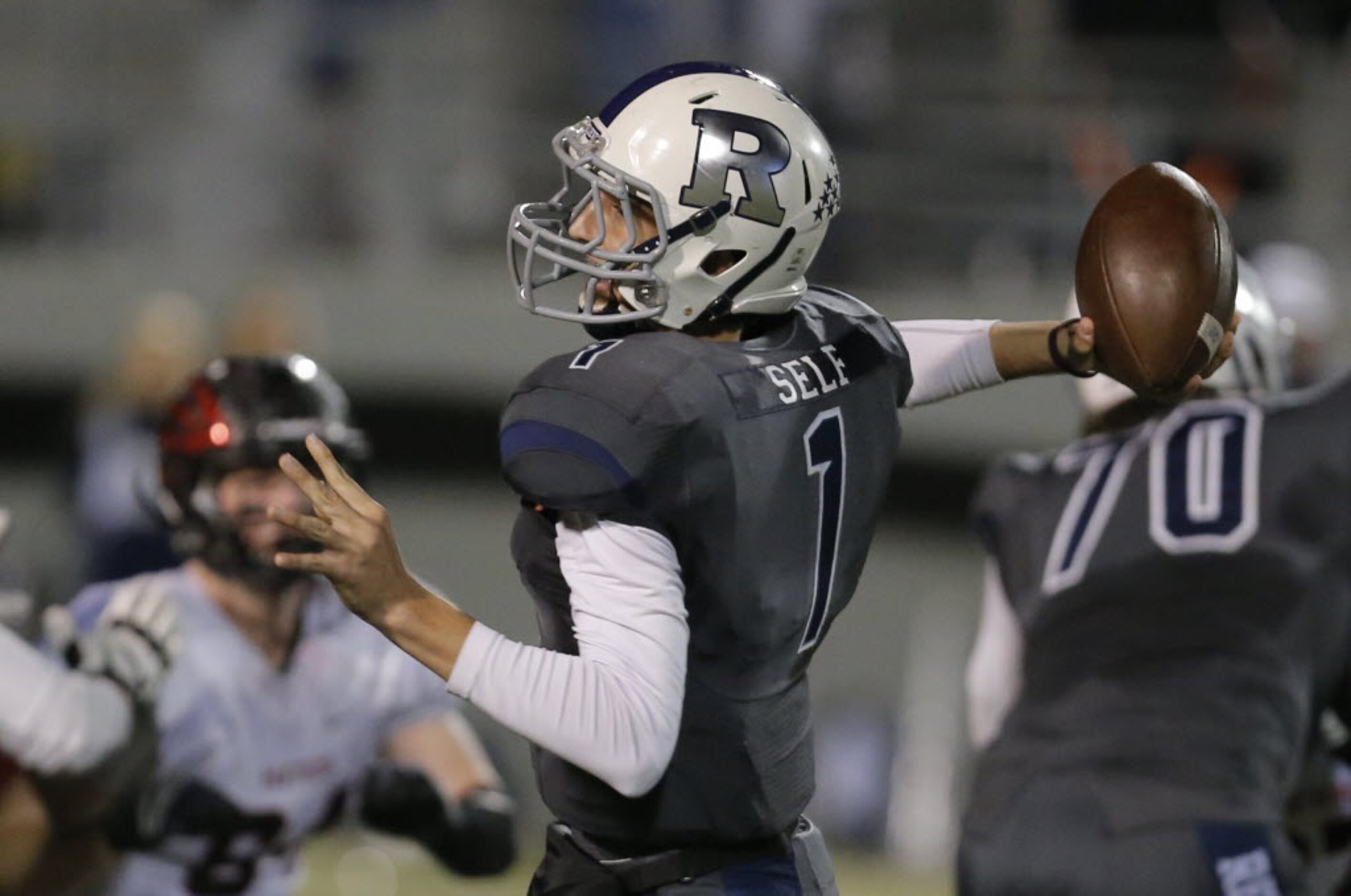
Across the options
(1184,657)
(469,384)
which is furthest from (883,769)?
(1184,657)

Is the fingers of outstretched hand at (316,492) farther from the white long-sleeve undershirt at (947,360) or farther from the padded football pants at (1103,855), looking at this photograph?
the padded football pants at (1103,855)

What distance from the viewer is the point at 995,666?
11.4 feet

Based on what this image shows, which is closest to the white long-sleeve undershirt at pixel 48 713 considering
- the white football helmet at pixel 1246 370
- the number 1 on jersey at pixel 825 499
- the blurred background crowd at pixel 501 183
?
the number 1 on jersey at pixel 825 499

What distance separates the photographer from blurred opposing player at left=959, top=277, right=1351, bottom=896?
3.03 meters

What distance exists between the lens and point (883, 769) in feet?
25.8

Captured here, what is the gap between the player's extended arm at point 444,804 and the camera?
3627mm

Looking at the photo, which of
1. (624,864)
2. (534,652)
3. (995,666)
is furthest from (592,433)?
(995,666)

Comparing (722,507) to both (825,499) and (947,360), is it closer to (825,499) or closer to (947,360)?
(825,499)

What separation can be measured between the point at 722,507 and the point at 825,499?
0.18 metres

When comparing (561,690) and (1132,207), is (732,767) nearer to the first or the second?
(561,690)

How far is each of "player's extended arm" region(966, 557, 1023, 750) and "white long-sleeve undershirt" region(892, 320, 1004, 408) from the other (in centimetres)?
62

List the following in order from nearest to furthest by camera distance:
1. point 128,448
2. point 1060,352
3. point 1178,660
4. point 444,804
A: point 1060,352 < point 1178,660 < point 444,804 < point 128,448

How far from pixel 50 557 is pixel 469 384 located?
1.96 metres

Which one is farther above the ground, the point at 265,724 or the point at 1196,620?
the point at 1196,620
